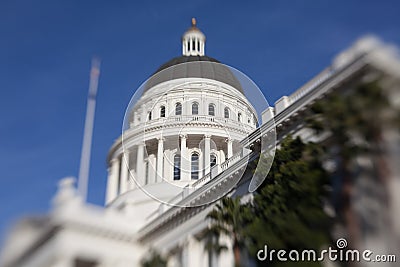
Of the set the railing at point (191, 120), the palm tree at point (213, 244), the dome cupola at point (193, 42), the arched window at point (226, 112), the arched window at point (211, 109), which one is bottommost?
the palm tree at point (213, 244)

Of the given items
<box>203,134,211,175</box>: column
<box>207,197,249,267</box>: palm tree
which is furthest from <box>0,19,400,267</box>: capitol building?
<box>207,197,249,267</box>: palm tree

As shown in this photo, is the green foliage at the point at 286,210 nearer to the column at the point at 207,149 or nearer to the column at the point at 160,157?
the column at the point at 207,149

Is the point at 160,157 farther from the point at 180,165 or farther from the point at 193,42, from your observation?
the point at 193,42

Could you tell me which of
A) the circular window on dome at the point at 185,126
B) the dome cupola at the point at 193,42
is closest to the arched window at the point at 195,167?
the circular window on dome at the point at 185,126

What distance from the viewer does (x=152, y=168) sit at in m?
49.7

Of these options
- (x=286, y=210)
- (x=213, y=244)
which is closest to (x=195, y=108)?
(x=213, y=244)

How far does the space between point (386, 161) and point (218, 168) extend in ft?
54.8

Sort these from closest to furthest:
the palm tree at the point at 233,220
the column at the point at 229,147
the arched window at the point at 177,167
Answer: the palm tree at the point at 233,220, the column at the point at 229,147, the arched window at the point at 177,167

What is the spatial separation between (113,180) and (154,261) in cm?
3169

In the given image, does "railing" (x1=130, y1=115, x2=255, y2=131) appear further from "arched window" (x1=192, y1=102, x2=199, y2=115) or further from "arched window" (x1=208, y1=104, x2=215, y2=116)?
"arched window" (x1=192, y1=102, x2=199, y2=115)

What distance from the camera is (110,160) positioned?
57.5 meters

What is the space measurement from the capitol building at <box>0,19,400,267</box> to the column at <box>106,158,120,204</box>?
0.35 feet

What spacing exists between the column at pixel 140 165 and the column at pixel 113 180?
4535 mm

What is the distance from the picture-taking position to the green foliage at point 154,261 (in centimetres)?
2338
